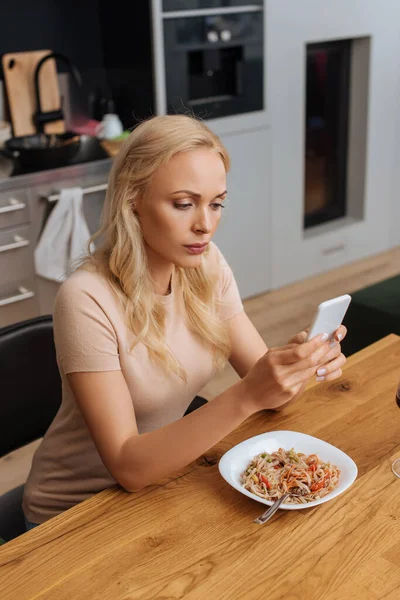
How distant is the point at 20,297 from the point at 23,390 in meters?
1.62

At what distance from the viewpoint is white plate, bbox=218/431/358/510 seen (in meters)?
1.18

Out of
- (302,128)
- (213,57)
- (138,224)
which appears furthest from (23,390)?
(302,128)

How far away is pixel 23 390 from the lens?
157 centimetres

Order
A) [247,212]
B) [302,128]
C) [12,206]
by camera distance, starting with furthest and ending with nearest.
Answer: [302,128]
[247,212]
[12,206]

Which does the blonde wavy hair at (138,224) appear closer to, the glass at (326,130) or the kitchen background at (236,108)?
the kitchen background at (236,108)

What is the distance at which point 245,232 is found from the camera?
3.90m

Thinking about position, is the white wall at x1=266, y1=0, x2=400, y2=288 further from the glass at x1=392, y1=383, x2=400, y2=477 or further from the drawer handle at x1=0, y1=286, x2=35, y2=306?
the glass at x1=392, y1=383, x2=400, y2=477

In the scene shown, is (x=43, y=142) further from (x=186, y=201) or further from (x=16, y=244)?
(x=186, y=201)

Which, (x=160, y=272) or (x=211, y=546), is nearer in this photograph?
(x=211, y=546)

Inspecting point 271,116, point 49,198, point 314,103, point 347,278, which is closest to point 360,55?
point 314,103

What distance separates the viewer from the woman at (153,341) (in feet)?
4.01

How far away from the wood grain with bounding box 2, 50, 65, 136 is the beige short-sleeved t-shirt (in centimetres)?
212

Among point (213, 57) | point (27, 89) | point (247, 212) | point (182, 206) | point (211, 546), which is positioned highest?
point (213, 57)

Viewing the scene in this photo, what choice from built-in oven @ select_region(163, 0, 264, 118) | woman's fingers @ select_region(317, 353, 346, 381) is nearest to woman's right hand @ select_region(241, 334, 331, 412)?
woman's fingers @ select_region(317, 353, 346, 381)
